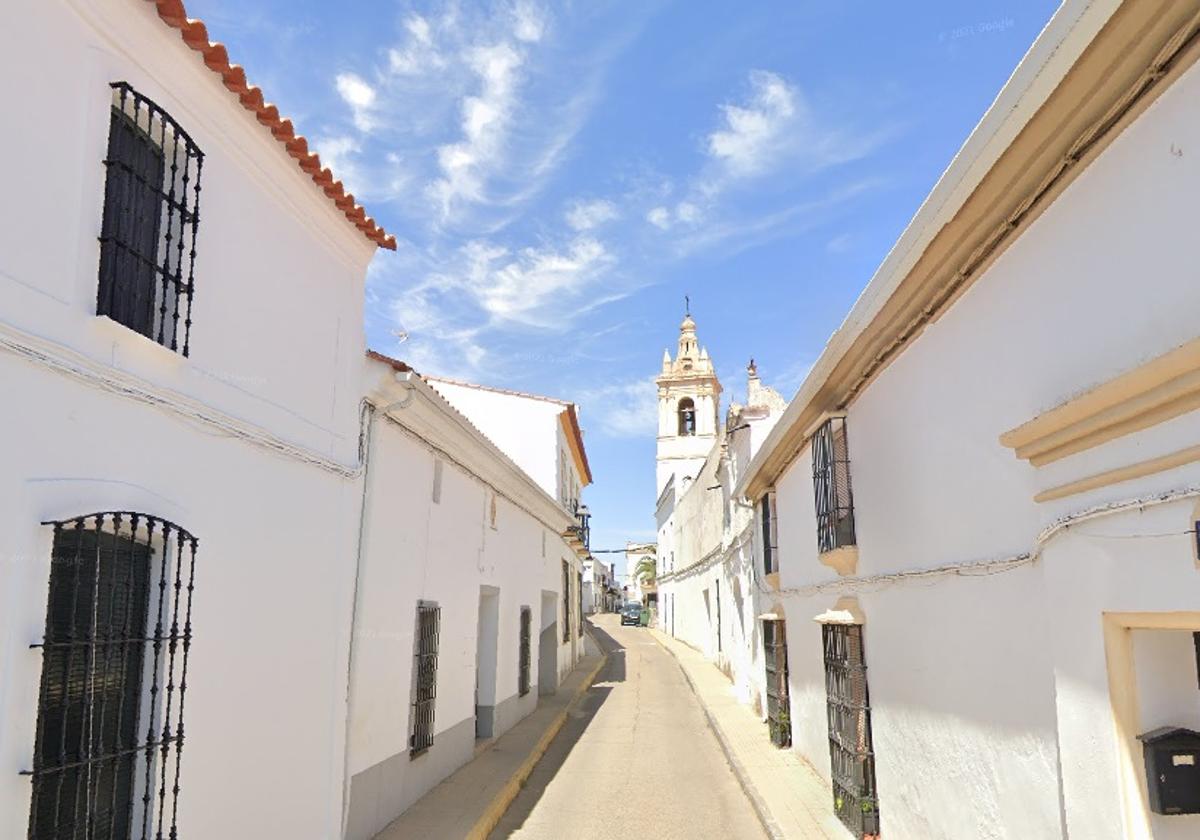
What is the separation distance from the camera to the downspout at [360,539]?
20.1 ft

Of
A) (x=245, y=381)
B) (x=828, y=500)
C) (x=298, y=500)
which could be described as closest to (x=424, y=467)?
(x=298, y=500)

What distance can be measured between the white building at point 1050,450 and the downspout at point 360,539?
3569 mm

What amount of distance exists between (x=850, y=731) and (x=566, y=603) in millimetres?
13564

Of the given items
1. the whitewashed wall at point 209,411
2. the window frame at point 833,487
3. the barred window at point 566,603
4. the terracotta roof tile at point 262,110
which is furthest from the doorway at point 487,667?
the barred window at point 566,603

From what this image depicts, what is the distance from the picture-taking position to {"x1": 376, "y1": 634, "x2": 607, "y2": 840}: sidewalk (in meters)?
7.09

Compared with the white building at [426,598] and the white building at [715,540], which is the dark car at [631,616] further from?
the white building at [426,598]

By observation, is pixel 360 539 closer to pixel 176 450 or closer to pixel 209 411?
pixel 209 411

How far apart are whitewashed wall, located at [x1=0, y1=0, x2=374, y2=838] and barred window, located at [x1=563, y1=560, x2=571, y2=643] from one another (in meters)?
13.9

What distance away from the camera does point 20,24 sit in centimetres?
341

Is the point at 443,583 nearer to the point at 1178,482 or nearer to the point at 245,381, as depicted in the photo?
the point at 245,381

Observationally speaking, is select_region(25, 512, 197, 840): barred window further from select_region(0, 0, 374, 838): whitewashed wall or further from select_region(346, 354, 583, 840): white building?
select_region(346, 354, 583, 840): white building

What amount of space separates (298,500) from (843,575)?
457cm

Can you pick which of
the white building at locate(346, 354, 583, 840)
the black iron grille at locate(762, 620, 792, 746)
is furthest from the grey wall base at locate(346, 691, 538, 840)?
the black iron grille at locate(762, 620, 792, 746)

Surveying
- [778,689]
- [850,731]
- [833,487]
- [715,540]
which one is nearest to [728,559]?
[715,540]
